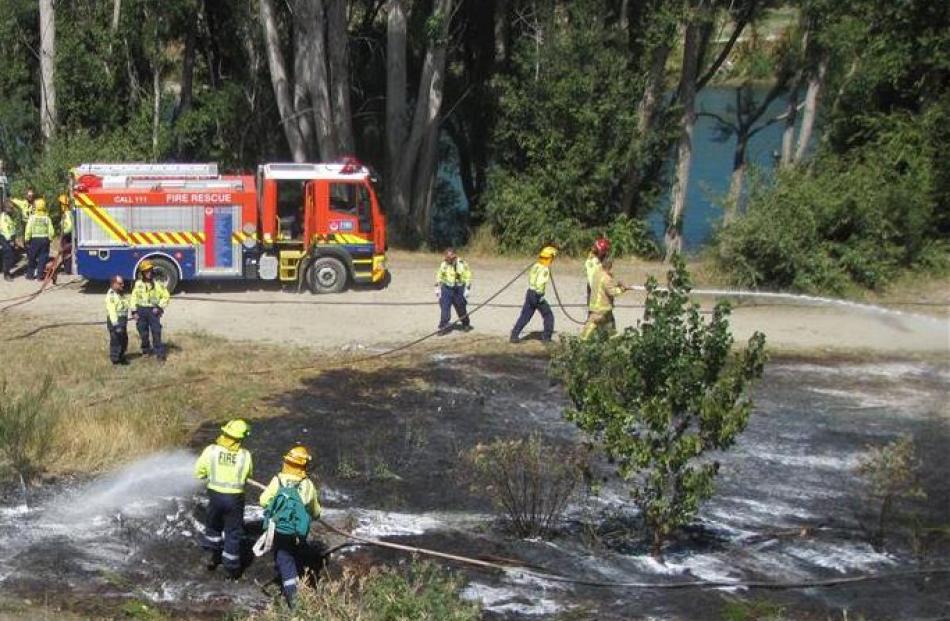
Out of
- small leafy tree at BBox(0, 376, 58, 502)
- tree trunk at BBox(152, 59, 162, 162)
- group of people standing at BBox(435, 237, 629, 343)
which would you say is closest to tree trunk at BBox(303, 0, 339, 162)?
tree trunk at BBox(152, 59, 162, 162)

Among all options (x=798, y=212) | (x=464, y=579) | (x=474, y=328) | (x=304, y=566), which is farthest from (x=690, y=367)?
(x=798, y=212)

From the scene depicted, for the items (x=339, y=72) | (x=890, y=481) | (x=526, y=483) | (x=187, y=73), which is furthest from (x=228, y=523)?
(x=187, y=73)

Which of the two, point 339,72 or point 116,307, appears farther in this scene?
point 339,72

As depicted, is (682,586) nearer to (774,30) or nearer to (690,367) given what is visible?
(690,367)

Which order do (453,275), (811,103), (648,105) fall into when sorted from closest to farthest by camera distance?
(453,275) < (648,105) < (811,103)

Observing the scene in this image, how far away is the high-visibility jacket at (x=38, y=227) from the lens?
21.7 metres

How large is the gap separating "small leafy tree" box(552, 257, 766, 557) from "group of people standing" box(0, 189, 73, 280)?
12.5 metres

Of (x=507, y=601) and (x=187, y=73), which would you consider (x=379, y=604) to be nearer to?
(x=507, y=601)

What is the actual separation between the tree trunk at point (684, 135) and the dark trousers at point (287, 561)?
1673 centimetres

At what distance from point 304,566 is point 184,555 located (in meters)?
1.20

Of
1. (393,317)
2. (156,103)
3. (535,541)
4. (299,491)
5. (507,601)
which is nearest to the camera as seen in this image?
(299,491)

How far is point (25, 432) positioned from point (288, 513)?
417 cm

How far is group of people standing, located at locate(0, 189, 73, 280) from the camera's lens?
71.2 feet

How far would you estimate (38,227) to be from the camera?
71.2 ft
